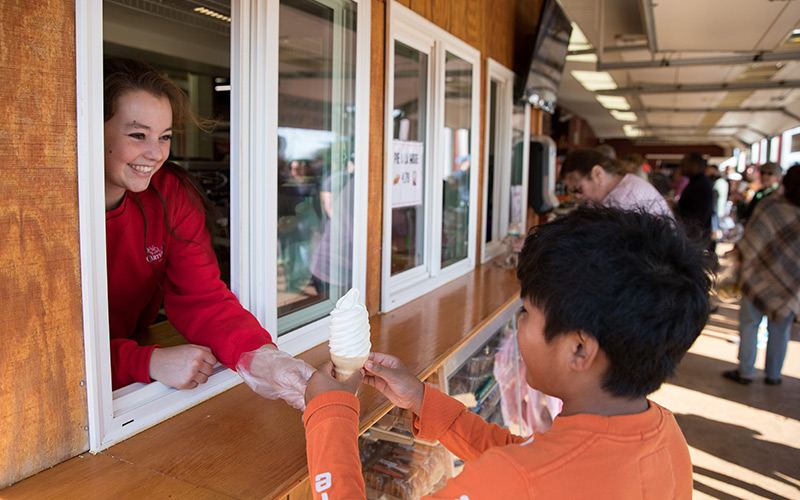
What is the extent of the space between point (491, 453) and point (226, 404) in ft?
3.07

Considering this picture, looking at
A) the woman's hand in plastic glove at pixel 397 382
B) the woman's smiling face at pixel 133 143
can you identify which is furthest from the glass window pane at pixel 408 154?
the woman's hand in plastic glove at pixel 397 382

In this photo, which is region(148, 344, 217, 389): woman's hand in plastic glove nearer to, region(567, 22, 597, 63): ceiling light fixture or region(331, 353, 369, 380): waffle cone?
region(331, 353, 369, 380): waffle cone

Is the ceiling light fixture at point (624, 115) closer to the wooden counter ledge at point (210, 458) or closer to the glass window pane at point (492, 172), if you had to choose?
the glass window pane at point (492, 172)

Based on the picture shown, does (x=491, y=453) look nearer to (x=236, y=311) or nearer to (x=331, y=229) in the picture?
(x=236, y=311)

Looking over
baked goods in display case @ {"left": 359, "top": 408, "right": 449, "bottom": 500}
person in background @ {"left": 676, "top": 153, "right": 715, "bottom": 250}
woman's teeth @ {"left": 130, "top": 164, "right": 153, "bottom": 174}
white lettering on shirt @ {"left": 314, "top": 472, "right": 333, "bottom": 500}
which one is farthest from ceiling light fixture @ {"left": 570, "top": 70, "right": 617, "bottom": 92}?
white lettering on shirt @ {"left": 314, "top": 472, "right": 333, "bottom": 500}

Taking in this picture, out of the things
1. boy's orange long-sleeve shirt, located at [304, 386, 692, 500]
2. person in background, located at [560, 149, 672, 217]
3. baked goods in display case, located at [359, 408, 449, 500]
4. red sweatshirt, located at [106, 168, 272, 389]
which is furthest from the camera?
person in background, located at [560, 149, 672, 217]

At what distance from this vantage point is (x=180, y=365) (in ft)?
5.01

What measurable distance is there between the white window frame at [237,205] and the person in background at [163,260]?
0.10 m

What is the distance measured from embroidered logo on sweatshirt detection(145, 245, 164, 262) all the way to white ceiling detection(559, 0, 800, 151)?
3.38 metres

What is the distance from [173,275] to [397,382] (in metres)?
0.81

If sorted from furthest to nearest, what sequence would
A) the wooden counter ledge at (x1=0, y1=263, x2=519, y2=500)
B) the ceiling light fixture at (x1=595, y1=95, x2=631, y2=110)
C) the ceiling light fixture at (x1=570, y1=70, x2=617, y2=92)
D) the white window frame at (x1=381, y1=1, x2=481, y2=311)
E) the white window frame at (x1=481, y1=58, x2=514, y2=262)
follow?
the ceiling light fixture at (x1=595, y1=95, x2=631, y2=110)
the ceiling light fixture at (x1=570, y1=70, x2=617, y2=92)
the white window frame at (x1=481, y1=58, x2=514, y2=262)
the white window frame at (x1=381, y1=1, x2=481, y2=311)
the wooden counter ledge at (x1=0, y1=263, x2=519, y2=500)

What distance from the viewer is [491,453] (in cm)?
96

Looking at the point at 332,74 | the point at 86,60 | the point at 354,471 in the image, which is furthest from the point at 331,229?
the point at 354,471

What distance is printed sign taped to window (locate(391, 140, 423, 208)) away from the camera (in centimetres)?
277
